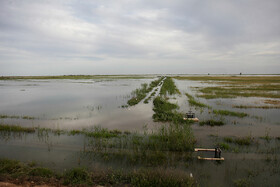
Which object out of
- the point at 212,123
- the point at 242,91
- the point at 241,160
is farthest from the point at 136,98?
the point at 242,91

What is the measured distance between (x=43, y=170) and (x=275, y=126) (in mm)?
12444

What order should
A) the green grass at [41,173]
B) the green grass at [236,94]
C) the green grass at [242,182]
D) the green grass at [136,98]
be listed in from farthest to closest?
the green grass at [236,94] < the green grass at [136,98] < the green grass at [41,173] < the green grass at [242,182]

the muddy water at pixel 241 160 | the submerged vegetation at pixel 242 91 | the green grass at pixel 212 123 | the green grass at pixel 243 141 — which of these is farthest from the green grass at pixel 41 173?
the submerged vegetation at pixel 242 91

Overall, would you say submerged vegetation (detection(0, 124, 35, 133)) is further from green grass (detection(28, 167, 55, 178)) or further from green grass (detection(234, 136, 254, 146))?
green grass (detection(234, 136, 254, 146))

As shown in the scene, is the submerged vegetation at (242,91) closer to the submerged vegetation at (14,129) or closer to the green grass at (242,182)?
the green grass at (242,182)

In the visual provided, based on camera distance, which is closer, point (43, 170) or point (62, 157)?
Result: point (43, 170)

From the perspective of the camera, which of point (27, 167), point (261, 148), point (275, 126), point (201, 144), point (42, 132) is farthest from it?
point (275, 126)

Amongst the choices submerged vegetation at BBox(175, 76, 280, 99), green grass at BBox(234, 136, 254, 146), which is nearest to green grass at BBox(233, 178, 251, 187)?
green grass at BBox(234, 136, 254, 146)

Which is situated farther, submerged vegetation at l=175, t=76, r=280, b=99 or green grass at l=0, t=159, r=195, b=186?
submerged vegetation at l=175, t=76, r=280, b=99

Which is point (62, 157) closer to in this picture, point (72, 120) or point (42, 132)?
point (42, 132)

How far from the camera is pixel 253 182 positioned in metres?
4.69

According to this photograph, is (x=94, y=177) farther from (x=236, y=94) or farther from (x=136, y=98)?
(x=236, y=94)

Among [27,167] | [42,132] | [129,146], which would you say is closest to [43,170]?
[27,167]

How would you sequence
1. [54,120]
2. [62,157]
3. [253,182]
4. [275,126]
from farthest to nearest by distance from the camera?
[54,120] < [275,126] < [62,157] < [253,182]
